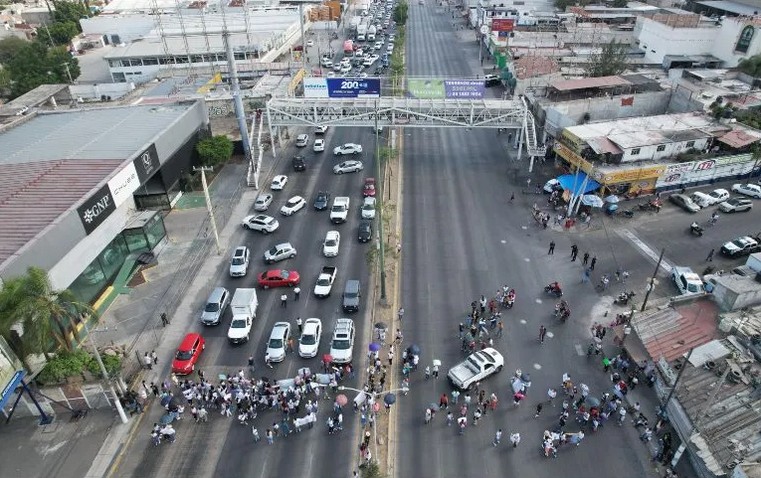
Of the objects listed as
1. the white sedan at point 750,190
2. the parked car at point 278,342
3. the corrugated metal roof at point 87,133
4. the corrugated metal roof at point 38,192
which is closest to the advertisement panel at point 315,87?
the corrugated metal roof at point 87,133

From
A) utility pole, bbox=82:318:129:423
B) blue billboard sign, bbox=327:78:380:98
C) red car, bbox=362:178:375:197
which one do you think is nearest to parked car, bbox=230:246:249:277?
utility pole, bbox=82:318:129:423

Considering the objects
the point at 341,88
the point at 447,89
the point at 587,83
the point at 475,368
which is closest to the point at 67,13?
the point at 341,88

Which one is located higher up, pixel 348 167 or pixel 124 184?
pixel 124 184

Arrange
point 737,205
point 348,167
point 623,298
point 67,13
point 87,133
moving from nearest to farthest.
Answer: point 623,298, point 87,133, point 737,205, point 348,167, point 67,13

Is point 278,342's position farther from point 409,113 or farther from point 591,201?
point 409,113

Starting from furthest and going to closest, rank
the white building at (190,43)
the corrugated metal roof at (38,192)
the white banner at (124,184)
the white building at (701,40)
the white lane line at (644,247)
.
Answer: the white building at (190,43) < the white building at (701,40) < the white lane line at (644,247) < the white banner at (124,184) < the corrugated metal roof at (38,192)

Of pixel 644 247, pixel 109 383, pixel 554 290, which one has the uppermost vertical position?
pixel 109 383

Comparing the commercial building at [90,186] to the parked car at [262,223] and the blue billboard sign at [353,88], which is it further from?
the blue billboard sign at [353,88]

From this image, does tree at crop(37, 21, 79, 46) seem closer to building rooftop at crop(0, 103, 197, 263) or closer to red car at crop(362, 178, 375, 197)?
building rooftop at crop(0, 103, 197, 263)
